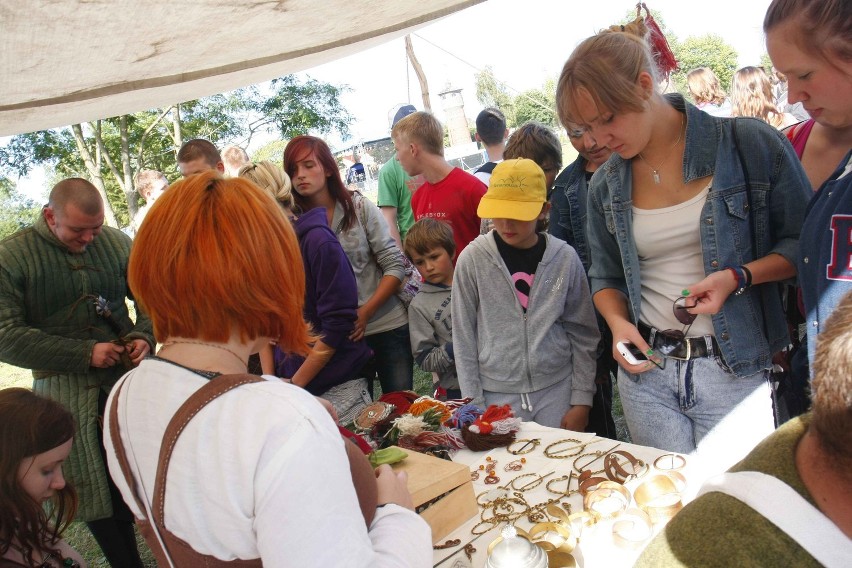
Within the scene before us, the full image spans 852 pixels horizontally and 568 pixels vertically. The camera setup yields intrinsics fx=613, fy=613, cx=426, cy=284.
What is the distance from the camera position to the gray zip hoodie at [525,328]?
2.40 meters

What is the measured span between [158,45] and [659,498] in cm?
205

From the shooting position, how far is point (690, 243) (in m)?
1.80

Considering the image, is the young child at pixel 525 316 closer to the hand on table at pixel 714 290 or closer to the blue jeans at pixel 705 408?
the blue jeans at pixel 705 408

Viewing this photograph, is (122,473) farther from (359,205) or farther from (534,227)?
(359,205)

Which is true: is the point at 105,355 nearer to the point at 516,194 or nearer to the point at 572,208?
the point at 516,194

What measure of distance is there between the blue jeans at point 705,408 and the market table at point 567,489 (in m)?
0.19

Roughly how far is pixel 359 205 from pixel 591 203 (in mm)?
1495

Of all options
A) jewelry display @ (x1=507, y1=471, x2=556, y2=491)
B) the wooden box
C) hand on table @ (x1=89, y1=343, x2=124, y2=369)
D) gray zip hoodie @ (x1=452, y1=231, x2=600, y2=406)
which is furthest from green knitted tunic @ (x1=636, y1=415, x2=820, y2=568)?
hand on table @ (x1=89, y1=343, x2=124, y2=369)

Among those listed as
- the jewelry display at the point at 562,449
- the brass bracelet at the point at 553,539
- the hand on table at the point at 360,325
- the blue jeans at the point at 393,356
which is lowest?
the blue jeans at the point at 393,356

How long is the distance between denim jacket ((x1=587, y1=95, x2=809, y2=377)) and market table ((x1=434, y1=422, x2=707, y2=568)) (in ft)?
1.37

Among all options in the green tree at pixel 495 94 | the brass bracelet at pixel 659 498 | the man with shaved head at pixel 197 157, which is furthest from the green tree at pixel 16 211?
the green tree at pixel 495 94

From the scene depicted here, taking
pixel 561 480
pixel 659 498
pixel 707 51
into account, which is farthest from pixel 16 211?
pixel 707 51

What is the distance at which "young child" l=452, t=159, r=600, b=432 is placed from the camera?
7.84 ft

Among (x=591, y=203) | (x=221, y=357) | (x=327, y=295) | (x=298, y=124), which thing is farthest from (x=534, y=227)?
(x=298, y=124)
